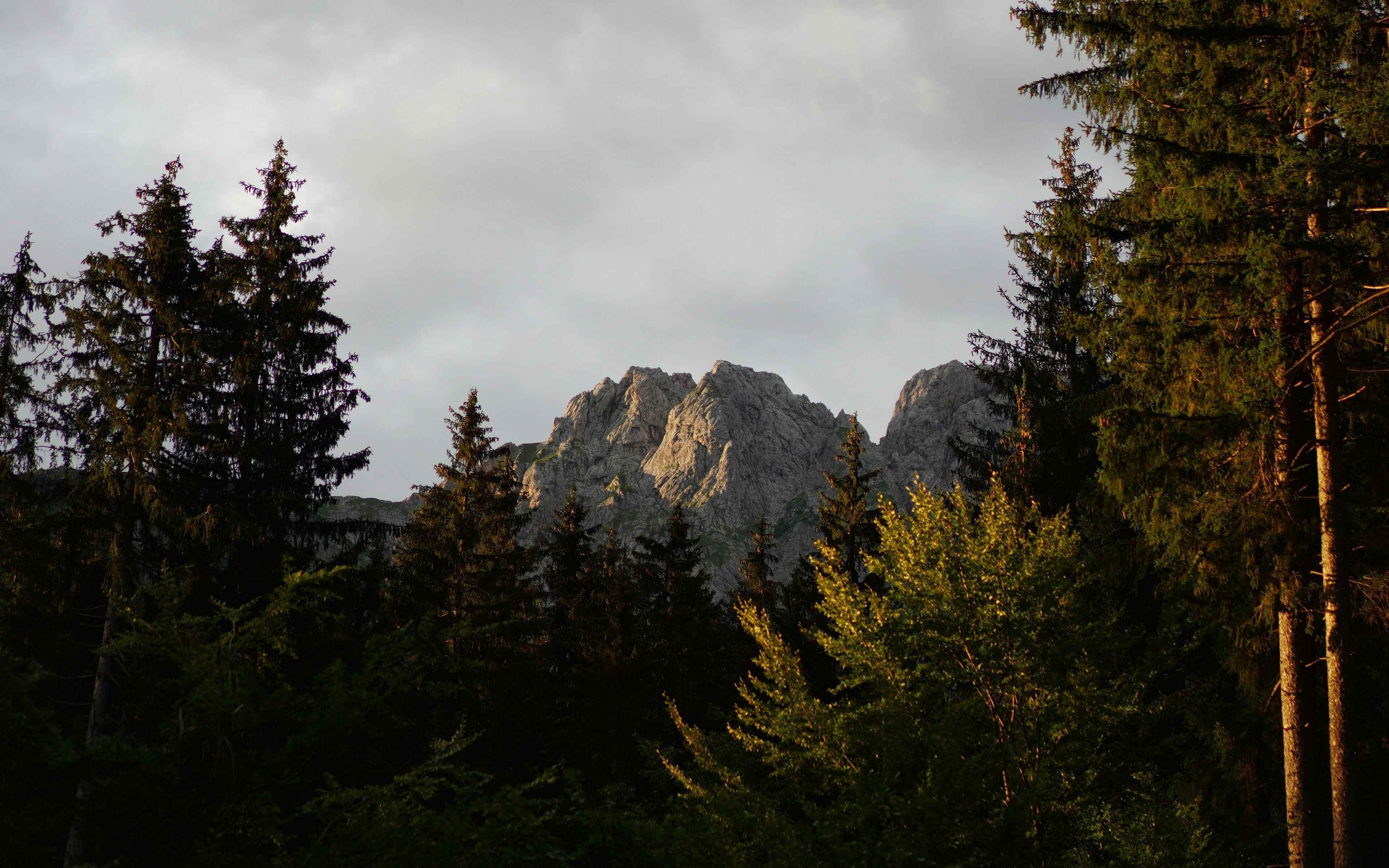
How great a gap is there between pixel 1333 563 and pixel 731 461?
171 metres

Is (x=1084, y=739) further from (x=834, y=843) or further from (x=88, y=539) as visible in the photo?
(x=88, y=539)

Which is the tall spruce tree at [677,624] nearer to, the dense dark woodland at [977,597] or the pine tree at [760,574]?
the pine tree at [760,574]

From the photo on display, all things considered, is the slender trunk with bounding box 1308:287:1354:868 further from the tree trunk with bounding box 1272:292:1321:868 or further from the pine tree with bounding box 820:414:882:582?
the pine tree with bounding box 820:414:882:582

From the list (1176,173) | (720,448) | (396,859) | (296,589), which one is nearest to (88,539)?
(296,589)

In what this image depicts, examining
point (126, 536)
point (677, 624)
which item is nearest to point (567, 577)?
point (677, 624)

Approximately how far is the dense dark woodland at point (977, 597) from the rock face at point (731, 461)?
498ft

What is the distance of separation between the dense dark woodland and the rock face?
151862mm

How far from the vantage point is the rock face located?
17750 cm

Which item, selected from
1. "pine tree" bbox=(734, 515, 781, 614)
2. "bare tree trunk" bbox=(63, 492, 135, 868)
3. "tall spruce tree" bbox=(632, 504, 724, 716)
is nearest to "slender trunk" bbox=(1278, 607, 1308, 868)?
"bare tree trunk" bbox=(63, 492, 135, 868)

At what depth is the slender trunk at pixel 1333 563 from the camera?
31.0ft

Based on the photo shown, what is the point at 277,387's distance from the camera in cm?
2025

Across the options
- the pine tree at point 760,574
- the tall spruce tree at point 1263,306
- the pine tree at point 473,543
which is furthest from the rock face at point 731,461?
the tall spruce tree at point 1263,306

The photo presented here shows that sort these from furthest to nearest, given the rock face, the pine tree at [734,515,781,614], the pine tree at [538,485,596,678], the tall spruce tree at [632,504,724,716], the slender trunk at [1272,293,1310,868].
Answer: the rock face, the pine tree at [734,515,781,614], the pine tree at [538,485,596,678], the tall spruce tree at [632,504,724,716], the slender trunk at [1272,293,1310,868]

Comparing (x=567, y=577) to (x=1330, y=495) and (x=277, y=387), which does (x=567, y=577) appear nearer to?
(x=277, y=387)
